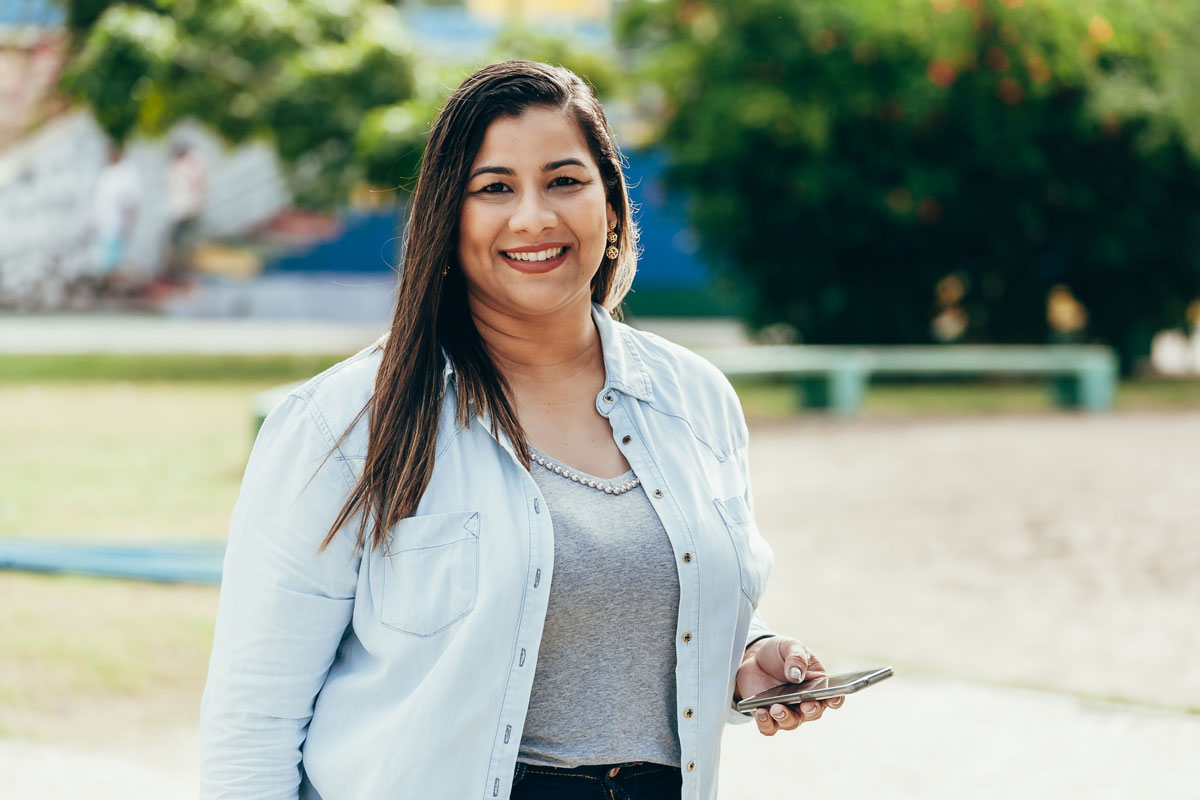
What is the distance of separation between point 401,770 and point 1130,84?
→ 555 inches

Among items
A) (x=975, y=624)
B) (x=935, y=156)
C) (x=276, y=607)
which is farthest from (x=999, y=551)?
(x=935, y=156)

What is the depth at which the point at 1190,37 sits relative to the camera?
1377 cm

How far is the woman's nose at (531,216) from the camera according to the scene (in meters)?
2.04

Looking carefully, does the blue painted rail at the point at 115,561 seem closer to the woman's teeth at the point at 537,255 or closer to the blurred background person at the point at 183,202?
the woman's teeth at the point at 537,255

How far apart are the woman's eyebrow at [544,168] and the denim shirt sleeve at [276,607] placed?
0.43 m

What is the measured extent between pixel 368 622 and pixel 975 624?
4460 millimetres

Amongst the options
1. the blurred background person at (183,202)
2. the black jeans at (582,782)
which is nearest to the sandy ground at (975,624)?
the black jeans at (582,782)

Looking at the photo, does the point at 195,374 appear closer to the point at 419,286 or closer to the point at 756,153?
the point at 756,153

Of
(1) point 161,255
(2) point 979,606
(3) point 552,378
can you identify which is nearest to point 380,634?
(3) point 552,378

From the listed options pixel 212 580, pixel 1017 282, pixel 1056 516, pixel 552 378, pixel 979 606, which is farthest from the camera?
pixel 1017 282

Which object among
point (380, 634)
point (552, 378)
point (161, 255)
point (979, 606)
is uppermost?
point (161, 255)

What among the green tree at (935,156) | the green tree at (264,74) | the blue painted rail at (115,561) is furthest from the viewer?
the green tree at (264,74)

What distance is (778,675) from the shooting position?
7.18 feet

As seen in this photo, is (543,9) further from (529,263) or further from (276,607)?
(276,607)
